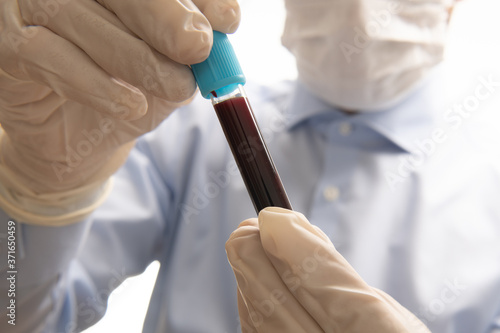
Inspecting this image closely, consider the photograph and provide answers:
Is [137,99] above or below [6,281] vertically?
above

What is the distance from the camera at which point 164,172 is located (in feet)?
3.41

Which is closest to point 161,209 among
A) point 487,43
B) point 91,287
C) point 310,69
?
point 91,287

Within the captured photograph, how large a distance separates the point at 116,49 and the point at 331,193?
52 centimetres

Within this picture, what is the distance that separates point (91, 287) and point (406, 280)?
1.95ft

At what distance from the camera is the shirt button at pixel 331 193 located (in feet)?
3.02

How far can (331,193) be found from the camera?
3.03ft

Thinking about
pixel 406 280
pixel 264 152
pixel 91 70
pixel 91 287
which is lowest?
pixel 406 280

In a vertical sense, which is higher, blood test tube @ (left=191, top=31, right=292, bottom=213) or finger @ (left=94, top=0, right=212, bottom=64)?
finger @ (left=94, top=0, right=212, bottom=64)

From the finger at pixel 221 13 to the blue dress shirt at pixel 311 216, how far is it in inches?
17.5

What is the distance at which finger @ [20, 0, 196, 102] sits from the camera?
56 cm

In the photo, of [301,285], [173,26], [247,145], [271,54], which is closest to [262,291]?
[301,285]

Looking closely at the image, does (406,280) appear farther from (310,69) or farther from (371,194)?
(310,69)

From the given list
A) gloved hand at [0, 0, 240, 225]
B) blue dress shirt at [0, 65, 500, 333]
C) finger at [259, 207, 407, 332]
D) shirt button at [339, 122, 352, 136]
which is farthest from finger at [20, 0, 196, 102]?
shirt button at [339, 122, 352, 136]

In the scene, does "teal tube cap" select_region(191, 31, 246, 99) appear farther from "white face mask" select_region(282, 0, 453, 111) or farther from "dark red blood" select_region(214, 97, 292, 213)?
"white face mask" select_region(282, 0, 453, 111)
